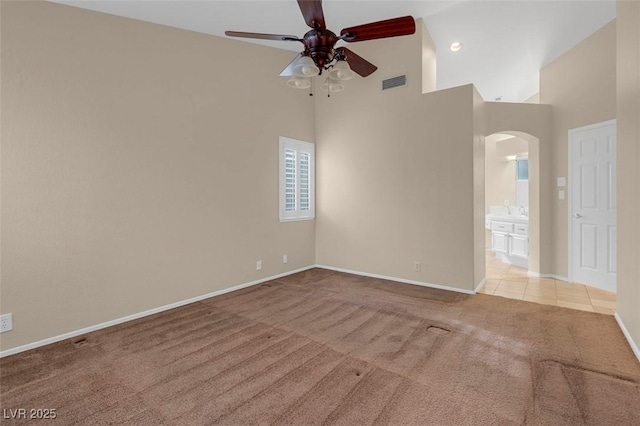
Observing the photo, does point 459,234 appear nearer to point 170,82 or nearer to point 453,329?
point 453,329

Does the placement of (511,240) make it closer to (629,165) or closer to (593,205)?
(593,205)

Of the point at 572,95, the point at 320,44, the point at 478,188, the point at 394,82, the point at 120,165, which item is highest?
the point at 394,82

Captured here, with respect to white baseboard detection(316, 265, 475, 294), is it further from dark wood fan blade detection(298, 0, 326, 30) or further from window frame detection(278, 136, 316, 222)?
dark wood fan blade detection(298, 0, 326, 30)

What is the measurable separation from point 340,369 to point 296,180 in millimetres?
3306

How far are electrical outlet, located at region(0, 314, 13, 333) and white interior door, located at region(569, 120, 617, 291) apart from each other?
21.8ft

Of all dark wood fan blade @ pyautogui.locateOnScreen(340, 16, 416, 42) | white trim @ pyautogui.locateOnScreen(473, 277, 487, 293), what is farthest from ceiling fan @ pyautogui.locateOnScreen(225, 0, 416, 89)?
white trim @ pyautogui.locateOnScreen(473, 277, 487, 293)

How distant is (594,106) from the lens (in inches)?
152

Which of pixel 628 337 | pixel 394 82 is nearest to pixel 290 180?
pixel 394 82

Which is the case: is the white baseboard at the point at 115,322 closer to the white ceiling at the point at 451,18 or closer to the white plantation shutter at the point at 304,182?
the white plantation shutter at the point at 304,182

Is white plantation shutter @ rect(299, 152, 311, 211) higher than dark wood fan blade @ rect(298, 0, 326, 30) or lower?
lower

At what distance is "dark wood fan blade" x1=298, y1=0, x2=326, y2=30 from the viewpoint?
2.00 m

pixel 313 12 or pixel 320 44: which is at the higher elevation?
pixel 313 12

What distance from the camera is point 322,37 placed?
222 centimetres

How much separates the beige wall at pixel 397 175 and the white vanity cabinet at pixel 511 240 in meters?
2.15
